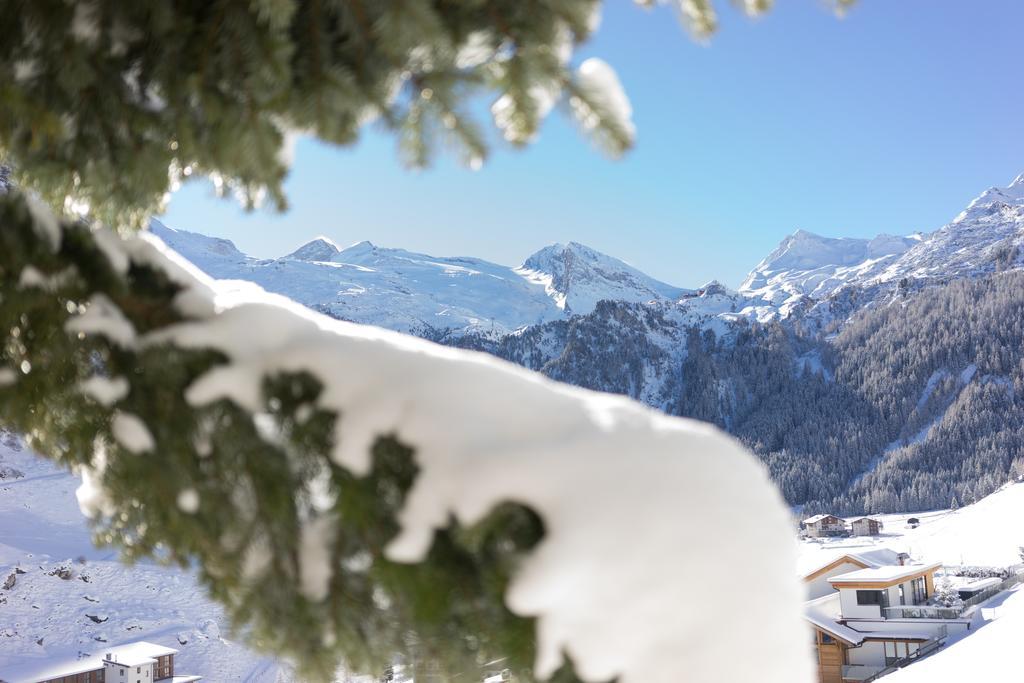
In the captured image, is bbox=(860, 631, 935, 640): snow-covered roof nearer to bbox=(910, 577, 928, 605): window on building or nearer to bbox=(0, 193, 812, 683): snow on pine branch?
bbox=(910, 577, 928, 605): window on building

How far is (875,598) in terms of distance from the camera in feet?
55.8

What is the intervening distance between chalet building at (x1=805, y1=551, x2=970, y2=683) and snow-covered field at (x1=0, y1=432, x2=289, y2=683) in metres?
14.9

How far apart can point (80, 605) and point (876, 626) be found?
93.3 feet

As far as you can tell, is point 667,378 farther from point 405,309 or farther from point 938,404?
point 405,309

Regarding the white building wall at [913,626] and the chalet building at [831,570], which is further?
the chalet building at [831,570]

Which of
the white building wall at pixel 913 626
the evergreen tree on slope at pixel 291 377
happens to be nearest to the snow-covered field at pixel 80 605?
the white building wall at pixel 913 626

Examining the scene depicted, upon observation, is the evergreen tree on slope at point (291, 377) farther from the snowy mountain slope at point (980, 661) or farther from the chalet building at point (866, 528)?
the chalet building at point (866, 528)

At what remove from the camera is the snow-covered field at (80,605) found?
22.9 m

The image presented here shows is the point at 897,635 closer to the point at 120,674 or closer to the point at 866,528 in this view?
the point at 120,674

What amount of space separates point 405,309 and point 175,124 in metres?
179

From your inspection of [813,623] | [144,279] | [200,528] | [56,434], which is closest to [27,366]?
[56,434]

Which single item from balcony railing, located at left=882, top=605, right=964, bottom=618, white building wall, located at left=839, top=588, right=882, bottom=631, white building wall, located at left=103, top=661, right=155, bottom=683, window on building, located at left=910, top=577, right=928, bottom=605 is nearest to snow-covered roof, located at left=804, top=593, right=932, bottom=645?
white building wall, located at left=839, top=588, right=882, bottom=631

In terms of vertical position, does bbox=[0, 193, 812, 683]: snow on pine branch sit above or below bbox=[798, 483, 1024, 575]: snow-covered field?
above

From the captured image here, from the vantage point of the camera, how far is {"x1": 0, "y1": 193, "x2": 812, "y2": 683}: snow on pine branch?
0.84m
